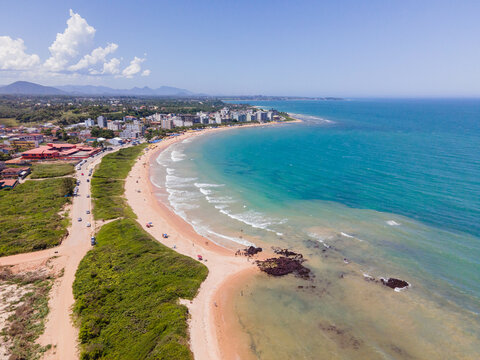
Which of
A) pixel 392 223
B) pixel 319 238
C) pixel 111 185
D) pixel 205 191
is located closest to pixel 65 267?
pixel 205 191

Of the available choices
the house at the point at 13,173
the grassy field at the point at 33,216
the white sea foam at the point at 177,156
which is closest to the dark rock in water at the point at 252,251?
the grassy field at the point at 33,216

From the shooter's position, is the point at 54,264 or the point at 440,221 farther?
the point at 440,221

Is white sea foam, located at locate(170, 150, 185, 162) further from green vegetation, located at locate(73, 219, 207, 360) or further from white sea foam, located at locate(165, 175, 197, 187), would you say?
green vegetation, located at locate(73, 219, 207, 360)

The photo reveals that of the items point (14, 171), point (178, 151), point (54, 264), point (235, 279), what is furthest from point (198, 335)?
point (178, 151)

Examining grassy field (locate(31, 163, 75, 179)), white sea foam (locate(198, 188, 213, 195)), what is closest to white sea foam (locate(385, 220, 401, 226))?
white sea foam (locate(198, 188, 213, 195))

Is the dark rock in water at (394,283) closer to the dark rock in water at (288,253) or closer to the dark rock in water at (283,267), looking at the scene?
the dark rock in water at (283,267)

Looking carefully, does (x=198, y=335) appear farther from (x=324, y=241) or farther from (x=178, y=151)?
(x=178, y=151)
